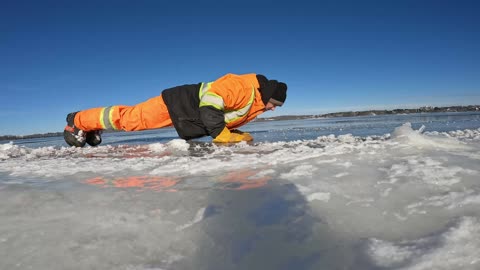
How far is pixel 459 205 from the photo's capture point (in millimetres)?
990

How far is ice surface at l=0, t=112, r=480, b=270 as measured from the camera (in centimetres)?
76

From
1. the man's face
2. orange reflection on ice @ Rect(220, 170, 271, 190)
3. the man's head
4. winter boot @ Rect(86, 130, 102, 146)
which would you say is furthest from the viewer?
winter boot @ Rect(86, 130, 102, 146)

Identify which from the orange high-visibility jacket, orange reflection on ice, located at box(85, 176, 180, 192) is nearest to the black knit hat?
the orange high-visibility jacket

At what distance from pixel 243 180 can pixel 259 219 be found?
55cm

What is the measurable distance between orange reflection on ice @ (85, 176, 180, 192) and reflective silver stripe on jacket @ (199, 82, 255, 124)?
80.2 inches

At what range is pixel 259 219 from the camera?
3.32 feet

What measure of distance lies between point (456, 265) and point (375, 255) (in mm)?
159

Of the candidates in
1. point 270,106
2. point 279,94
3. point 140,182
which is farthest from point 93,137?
point 140,182

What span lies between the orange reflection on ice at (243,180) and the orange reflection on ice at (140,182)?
262 mm

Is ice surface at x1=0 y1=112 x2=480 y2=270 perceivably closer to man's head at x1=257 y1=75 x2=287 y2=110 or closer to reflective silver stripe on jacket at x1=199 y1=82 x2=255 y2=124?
reflective silver stripe on jacket at x1=199 y1=82 x2=255 y2=124

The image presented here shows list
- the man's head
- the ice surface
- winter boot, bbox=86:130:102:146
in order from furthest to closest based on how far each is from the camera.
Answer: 1. winter boot, bbox=86:130:102:146
2. the man's head
3. the ice surface

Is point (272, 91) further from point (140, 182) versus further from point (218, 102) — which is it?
point (140, 182)

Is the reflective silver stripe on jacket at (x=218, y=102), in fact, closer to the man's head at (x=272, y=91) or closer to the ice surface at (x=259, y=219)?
the man's head at (x=272, y=91)

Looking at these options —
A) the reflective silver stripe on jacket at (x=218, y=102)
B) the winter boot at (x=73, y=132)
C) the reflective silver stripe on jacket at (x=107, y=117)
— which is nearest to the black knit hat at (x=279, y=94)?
the reflective silver stripe on jacket at (x=218, y=102)
